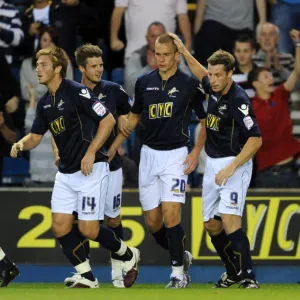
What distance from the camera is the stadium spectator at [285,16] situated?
1416 centimetres

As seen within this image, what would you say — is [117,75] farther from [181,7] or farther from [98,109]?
[98,109]

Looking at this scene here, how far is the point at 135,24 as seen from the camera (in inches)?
541

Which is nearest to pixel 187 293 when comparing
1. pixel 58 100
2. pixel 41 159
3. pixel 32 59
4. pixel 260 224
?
pixel 58 100

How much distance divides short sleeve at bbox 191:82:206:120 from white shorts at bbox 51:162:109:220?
1136 millimetres

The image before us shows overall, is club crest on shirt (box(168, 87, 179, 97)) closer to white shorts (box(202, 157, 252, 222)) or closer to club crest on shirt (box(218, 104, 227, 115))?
club crest on shirt (box(218, 104, 227, 115))

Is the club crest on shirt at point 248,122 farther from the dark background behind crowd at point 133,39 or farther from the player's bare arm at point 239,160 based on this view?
the dark background behind crowd at point 133,39

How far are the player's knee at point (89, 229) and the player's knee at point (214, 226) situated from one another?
3.44ft

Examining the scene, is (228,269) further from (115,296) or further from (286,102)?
(286,102)

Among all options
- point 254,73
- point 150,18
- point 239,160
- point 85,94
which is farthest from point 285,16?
point 85,94

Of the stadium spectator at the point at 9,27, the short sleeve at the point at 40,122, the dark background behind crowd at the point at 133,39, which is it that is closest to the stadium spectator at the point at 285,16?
the dark background behind crowd at the point at 133,39

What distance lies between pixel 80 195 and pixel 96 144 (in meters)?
0.50

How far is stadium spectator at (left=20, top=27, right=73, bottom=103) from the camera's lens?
1341 centimetres

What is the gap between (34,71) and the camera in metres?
13.7

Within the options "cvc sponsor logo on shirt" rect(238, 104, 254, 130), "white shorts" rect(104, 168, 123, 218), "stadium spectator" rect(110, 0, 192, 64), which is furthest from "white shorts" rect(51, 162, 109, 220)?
"stadium spectator" rect(110, 0, 192, 64)
